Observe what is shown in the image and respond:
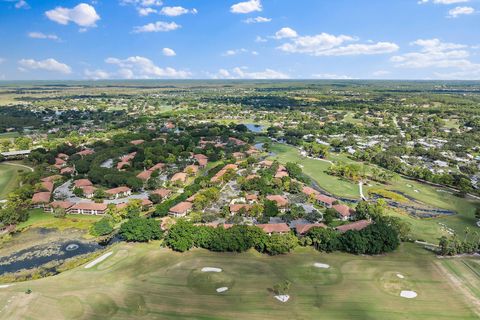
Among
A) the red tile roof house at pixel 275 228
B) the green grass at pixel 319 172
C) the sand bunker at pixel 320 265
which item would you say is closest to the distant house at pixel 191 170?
the green grass at pixel 319 172

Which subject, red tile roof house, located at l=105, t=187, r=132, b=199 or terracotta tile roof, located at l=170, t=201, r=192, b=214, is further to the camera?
red tile roof house, located at l=105, t=187, r=132, b=199

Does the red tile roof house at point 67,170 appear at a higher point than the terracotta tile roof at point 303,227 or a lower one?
higher

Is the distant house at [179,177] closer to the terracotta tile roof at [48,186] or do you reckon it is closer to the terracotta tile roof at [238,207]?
the terracotta tile roof at [238,207]

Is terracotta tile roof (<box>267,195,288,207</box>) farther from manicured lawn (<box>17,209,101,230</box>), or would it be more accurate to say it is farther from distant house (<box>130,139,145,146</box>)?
distant house (<box>130,139,145,146</box>)

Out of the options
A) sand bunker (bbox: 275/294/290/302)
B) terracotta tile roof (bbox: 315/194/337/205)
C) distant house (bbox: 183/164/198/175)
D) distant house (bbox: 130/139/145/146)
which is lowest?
sand bunker (bbox: 275/294/290/302)

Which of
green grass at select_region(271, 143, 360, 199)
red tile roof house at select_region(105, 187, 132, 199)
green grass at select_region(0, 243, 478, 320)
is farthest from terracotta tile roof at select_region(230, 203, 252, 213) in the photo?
red tile roof house at select_region(105, 187, 132, 199)

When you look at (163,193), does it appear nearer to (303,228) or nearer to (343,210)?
(303,228)

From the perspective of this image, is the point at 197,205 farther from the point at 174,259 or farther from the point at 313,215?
the point at 313,215
